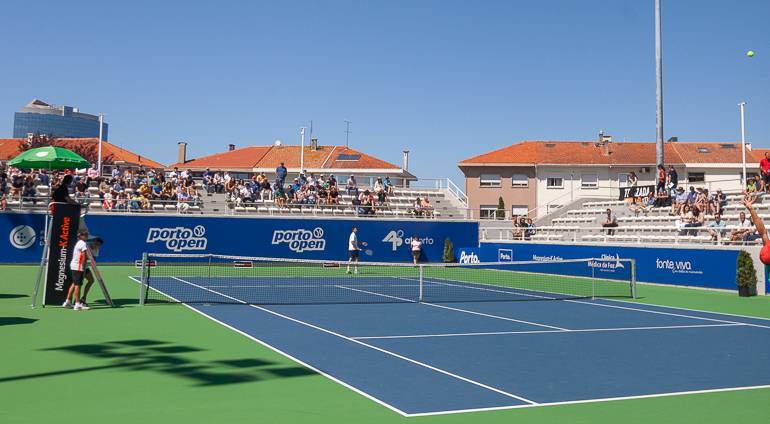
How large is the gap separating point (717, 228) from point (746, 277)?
334 cm

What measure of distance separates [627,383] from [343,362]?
3.54m

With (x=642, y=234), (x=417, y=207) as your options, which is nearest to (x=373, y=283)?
(x=642, y=234)

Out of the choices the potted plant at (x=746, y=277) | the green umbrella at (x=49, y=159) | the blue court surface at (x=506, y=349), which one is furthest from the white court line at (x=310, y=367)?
the potted plant at (x=746, y=277)

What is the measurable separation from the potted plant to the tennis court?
10.3ft

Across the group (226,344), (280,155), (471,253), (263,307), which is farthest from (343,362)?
(280,155)

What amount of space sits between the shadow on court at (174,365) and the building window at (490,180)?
54000mm

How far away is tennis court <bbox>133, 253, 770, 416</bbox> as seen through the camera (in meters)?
8.47

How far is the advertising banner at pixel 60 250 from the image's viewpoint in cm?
1533

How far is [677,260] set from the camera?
81.3 feet

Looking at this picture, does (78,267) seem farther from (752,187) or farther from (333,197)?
(333,197)

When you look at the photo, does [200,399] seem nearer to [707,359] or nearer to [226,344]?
[226,344]

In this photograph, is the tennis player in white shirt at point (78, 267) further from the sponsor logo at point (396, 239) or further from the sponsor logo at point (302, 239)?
the sponsor logo at point (396, 239)

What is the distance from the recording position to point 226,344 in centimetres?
1115

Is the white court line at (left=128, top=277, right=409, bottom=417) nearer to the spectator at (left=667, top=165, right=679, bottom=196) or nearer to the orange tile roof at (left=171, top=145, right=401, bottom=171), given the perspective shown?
the spectator at (left=667, top=165, right=679, bottom=196)
